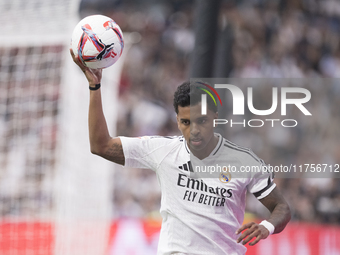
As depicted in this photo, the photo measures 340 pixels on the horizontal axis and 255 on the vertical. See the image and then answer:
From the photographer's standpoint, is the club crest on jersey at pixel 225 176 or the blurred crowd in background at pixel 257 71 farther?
the blurred crowd in background at pixel 257 71

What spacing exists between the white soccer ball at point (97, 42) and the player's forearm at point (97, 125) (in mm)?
241

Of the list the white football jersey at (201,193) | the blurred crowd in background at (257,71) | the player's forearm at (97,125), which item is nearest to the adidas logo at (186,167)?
the white football jersey at (201,193)

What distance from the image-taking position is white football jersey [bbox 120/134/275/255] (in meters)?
3.13

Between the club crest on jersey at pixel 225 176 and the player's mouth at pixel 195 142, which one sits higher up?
the player's mouth at pixel 195 142

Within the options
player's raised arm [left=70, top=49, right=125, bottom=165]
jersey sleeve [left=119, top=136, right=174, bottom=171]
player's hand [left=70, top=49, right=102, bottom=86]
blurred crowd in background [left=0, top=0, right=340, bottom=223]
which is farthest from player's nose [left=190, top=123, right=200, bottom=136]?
blurred crowd in background [left=0, top=0, right=340, bottom=223]

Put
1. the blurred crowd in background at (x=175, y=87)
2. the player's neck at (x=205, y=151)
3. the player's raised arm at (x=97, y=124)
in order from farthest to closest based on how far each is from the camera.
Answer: the blurred crowd in background at (x=175, y=87)
the player's neck at (x=205, y=151)
the player's raised arm at (x=97, y=124)

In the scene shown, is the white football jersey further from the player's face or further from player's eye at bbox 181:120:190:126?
player's eye at bbox 181:120:190:126

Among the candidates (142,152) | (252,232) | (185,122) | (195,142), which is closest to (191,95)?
(185,122)

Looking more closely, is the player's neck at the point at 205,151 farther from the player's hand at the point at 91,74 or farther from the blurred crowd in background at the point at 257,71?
the blurred crowd in background at the point at 257,71

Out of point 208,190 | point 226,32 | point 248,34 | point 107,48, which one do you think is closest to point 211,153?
point 208,190

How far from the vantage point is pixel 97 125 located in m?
3.15

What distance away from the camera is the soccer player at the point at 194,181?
313 centimetres

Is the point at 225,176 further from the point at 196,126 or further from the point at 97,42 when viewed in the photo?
the point at 97,42

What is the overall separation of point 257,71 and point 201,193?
305 inches
